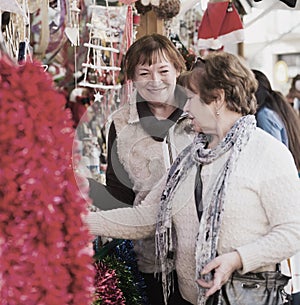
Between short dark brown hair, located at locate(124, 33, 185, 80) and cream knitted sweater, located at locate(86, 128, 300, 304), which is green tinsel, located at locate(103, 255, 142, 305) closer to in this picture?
cream knitted sweater, located at locate(86, 128, 300, 304)

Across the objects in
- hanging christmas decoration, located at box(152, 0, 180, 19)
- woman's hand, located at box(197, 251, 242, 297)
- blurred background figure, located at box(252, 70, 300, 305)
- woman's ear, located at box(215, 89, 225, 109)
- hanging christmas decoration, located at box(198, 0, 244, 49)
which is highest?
hanging christmas decoration, located at box(152, 0, 180, 19)

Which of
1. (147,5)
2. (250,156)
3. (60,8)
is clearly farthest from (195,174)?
(147,5)

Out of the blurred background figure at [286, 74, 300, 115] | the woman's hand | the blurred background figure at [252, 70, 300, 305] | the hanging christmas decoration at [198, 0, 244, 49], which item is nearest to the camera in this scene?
the woman's hand

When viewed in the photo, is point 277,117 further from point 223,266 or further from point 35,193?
point 35,193

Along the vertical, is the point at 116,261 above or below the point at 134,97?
below

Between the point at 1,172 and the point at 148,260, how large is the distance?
3.84 feet

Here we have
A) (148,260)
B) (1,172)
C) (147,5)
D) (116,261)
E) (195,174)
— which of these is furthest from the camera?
(147,5)

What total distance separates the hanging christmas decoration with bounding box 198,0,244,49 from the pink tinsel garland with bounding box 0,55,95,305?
2650mm

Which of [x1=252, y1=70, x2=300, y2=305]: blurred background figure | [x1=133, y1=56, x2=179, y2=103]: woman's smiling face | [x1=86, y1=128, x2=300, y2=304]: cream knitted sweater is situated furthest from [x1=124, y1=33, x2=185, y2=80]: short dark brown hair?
[x1=252, y1=70, x2=300, y2=305]: blurred background figure

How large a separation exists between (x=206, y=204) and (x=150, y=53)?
510 mm

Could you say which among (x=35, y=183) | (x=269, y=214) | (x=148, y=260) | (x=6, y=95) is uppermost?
(x=6, y=95)

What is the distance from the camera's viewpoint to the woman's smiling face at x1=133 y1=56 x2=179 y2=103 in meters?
1.92

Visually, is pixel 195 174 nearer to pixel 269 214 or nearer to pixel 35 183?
pixel 269 214

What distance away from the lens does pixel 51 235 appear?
97cm
